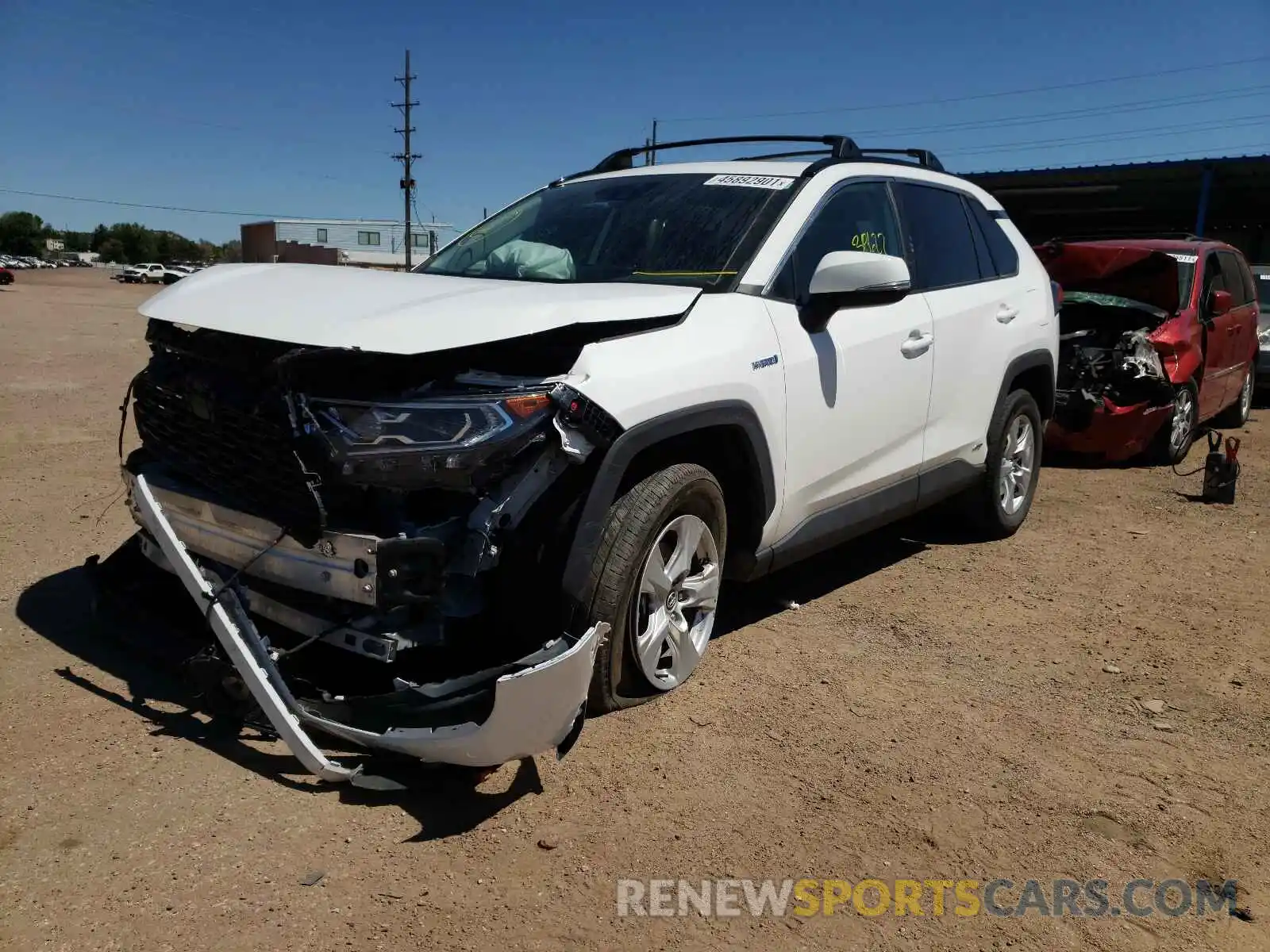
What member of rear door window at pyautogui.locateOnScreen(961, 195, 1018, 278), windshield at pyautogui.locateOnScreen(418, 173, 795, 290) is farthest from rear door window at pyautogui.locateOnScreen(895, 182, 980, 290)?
windshield at pyautogui.locateOnScreen(418, 173, 795, 290)

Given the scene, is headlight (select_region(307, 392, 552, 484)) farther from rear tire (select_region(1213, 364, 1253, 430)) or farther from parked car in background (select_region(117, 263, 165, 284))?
parked car in background (select_region(117, 263, 165, 284))

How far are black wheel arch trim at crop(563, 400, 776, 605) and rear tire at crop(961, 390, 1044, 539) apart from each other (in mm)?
2549

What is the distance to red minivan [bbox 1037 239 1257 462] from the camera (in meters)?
7.86

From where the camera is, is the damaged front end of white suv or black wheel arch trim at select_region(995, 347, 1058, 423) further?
black wheel arch trim at select_region(995, 347, 1058, 423)

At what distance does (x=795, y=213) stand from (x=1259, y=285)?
11.3 meters

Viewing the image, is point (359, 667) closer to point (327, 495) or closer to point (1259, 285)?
point (327, 495)

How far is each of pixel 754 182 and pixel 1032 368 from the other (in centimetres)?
238

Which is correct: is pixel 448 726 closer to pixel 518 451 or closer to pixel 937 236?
pixel 518 451

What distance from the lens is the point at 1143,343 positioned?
7.86 metres

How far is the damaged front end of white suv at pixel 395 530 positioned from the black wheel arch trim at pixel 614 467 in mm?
55

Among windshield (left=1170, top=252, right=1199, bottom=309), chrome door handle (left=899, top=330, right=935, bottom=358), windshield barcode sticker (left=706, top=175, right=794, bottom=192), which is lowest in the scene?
chrome door handle (left=899, top=330, right=935, bottom=358)

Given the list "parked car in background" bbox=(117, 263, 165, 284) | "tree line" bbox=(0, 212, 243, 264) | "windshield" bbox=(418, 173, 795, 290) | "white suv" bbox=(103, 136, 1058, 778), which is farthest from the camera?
"tree line" bbox=(0, 212, 243, 264)

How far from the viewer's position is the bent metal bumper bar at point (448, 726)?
2.63 meters

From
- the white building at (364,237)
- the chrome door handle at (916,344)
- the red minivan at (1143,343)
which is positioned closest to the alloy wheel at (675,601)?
the chrome door handle at (916,344)
